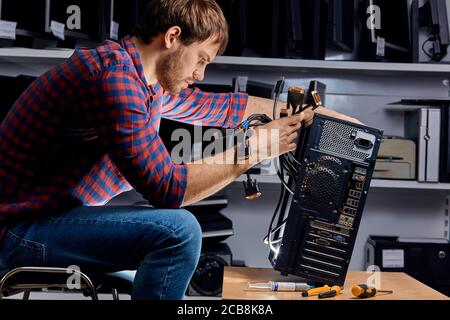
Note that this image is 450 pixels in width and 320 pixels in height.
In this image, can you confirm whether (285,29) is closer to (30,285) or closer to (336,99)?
(336,99)

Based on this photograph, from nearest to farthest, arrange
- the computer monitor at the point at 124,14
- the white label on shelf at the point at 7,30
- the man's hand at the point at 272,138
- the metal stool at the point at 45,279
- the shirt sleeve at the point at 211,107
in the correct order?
the metal stool at the point at 45,279 < the man's hand at the point at 272,138 < the shirt sleeve at the point at 211,107 < the white label on shelf at the point at 7,30 < the computer monitor at the point at 124,14

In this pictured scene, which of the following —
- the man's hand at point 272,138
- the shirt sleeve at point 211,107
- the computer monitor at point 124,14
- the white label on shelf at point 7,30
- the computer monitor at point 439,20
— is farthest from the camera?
the computer monitor at point 439,20

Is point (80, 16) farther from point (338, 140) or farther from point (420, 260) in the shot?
point (420, 260)

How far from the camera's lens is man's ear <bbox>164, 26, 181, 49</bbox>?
4.05 ft

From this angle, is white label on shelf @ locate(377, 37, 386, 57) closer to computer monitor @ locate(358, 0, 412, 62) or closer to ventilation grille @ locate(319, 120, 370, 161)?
computer monitor @ locate(358, 0, 412, 62)

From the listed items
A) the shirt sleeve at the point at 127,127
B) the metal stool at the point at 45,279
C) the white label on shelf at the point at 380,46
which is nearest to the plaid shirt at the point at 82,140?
the shirt sleeve at the point at 127,127

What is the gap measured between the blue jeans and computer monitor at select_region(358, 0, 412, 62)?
1.30 metres

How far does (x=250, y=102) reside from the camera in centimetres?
155

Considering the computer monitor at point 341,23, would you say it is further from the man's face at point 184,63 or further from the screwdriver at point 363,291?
the screwdriver at point 363,291

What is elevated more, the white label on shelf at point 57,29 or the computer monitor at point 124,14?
the computer monitor at point 124,14

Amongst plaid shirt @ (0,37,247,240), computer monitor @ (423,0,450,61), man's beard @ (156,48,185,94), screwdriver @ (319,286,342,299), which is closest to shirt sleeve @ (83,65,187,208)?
plaid shirt @ (0,37,247,240)

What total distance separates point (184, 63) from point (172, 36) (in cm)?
6

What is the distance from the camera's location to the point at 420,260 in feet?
6.91

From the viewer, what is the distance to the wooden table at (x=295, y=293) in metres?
1.21
